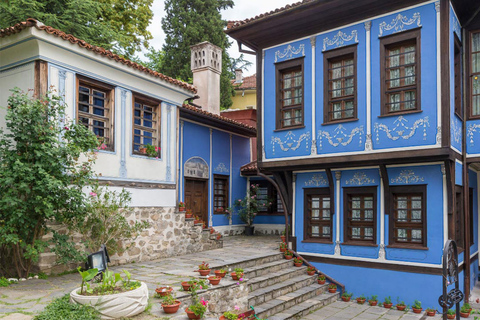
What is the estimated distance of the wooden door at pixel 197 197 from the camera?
12.6m

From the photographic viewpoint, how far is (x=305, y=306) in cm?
812

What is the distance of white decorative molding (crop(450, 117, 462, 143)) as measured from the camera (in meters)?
8.31

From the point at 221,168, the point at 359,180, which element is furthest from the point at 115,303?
the point at 221,168

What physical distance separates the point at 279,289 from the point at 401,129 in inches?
167

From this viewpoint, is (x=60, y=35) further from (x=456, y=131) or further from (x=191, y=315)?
(x=456, y=131)

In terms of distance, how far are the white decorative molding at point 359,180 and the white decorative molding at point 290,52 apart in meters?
3.32

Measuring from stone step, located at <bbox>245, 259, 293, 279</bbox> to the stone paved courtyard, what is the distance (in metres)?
0.39

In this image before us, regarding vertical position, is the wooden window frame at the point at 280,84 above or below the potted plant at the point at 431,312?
above

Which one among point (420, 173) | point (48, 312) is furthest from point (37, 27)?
point (420, 173)

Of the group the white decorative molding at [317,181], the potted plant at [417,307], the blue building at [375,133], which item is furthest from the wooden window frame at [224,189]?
the potted plant at [417,307]

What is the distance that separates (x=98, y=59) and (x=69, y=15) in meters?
5.92

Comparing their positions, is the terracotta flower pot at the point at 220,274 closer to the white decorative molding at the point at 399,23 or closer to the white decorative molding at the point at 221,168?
the white decorative molding at the point at 399,23

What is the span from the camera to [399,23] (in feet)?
28.1

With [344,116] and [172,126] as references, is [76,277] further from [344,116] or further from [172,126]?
[344,116]
